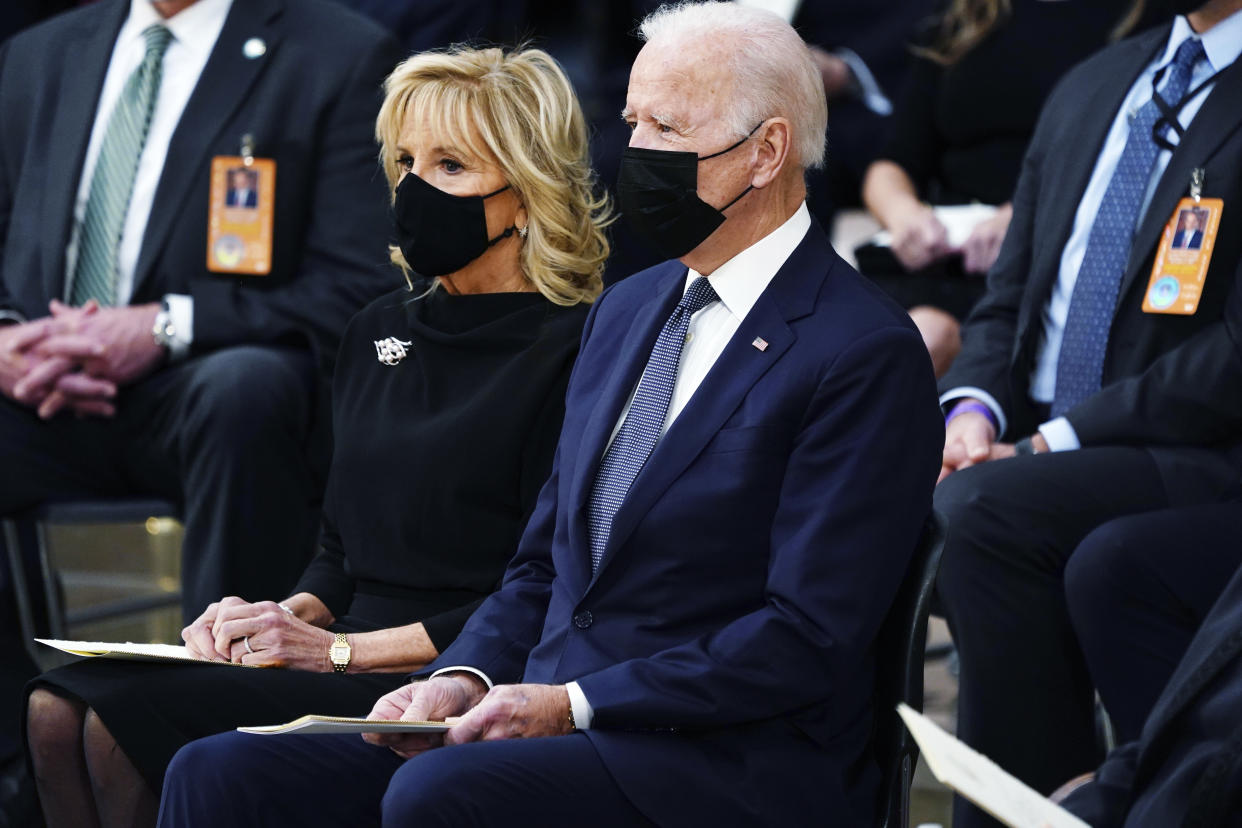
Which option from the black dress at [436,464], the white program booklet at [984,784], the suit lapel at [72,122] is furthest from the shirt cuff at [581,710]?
the suit lapel at [72,122]

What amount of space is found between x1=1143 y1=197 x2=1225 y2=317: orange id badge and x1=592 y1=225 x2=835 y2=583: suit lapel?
1123 mm

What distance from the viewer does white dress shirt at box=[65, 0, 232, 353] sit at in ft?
12.8

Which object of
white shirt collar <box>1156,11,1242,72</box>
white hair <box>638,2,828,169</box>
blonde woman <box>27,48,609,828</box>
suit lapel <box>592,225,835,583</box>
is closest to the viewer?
suit lapel <box>592,225,835,583</box>

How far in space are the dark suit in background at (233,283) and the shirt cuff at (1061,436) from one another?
1511 mm

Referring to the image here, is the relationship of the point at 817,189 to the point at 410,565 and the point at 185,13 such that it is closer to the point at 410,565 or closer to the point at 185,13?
the point at 185,13

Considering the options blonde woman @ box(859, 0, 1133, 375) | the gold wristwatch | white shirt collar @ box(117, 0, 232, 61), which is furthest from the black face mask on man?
white shirt collar @ box(117, 0, 232, 61)

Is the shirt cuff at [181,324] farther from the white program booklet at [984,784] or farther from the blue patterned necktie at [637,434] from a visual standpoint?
the white program booklet at [984,784]

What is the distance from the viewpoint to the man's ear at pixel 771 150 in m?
2.22

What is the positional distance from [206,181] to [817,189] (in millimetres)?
1536

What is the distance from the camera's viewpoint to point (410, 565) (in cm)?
265

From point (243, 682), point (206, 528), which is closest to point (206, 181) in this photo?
point (206, 528)

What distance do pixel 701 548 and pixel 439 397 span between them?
0.73 meters

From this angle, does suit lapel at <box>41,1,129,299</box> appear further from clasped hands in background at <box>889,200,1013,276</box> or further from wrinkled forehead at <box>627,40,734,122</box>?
wrinkled forehead at <box>627,40,734,122</box>

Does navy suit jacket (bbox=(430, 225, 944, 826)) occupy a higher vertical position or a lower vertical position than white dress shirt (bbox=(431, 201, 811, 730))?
lower
